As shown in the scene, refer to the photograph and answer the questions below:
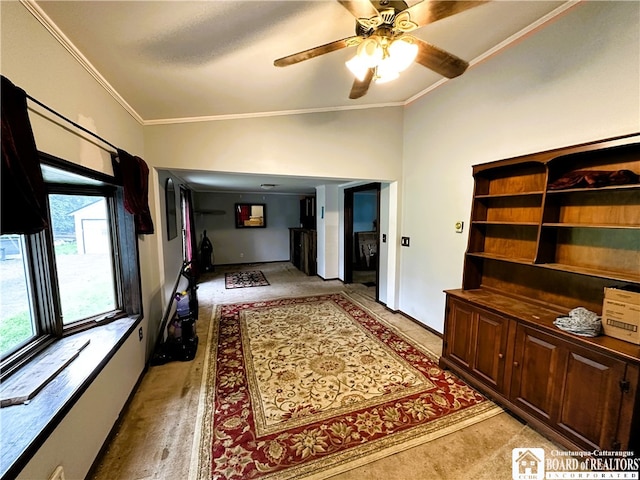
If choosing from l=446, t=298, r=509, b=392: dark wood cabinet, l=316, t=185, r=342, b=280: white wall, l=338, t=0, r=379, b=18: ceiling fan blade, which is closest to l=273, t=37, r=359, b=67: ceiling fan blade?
l=338, t=0, r=379, b=18: ceiling fan blade

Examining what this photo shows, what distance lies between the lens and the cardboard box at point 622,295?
143cm

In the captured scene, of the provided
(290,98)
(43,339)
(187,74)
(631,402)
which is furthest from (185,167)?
(631,402)

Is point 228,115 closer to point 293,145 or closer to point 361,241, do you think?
point 293,145

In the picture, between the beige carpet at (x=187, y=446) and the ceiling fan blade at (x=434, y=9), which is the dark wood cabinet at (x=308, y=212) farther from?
the ceiling fan blade at (x=434, y=9)

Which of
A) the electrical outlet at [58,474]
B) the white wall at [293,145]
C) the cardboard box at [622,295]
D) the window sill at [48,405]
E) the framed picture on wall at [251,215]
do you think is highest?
the white wall at [293,145]

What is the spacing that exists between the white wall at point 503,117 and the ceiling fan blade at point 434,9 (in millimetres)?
1322

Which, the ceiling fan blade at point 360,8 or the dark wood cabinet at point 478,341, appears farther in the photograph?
the dark wood cabinet at point 478,341

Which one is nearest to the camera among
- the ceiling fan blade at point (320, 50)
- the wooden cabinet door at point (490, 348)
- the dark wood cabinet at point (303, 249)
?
the ceiling fan blade at point (320, 50)

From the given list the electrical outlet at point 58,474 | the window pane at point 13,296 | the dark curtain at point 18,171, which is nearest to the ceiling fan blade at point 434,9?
the dark curtain at point 18,171

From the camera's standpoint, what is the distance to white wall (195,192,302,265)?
7.45 meters

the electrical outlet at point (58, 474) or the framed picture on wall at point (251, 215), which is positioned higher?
the framed picture on wall at point (251, 215)

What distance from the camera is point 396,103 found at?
138 inches

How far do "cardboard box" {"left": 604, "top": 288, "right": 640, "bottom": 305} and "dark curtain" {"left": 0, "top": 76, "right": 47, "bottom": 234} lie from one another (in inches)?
115

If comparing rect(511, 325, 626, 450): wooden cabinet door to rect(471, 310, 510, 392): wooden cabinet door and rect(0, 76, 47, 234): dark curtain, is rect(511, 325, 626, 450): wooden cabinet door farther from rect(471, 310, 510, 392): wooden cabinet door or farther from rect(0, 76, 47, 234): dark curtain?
rect(0, 76, 47, 234): dark curtain
